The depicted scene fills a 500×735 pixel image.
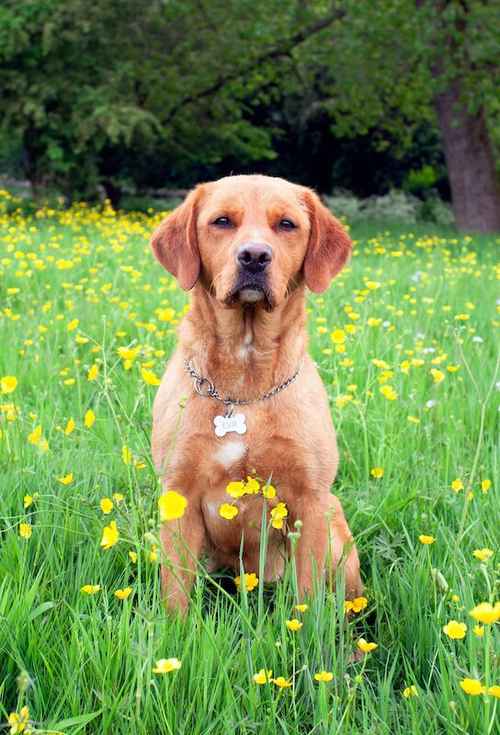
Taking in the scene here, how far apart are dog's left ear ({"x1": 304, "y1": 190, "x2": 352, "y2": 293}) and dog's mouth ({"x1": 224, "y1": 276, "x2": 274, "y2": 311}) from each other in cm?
25

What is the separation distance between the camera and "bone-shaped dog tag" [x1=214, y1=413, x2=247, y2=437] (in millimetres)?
2488

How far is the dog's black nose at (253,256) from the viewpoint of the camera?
2573 millimetres

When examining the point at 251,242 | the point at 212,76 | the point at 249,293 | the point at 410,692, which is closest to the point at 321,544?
→ the point at 410,692

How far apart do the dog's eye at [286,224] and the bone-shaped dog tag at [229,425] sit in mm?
721

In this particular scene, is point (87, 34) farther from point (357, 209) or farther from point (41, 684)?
point (41, 684)

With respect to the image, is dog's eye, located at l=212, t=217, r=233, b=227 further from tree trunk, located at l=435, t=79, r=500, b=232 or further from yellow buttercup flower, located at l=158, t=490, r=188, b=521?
tree trunk, located at l=435, t=79, r=500, b=232

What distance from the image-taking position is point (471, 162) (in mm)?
13617

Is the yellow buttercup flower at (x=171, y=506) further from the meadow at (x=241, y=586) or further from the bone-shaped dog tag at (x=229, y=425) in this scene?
the bone-shaped dog tag at (x=229, y=425)

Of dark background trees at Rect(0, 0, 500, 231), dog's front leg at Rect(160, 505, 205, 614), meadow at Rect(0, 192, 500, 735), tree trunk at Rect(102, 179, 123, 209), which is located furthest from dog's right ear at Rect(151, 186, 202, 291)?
tree trunk at Rect(102, 179, 123, 209)

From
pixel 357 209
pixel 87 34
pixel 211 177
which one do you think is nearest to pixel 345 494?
pixel 87 34

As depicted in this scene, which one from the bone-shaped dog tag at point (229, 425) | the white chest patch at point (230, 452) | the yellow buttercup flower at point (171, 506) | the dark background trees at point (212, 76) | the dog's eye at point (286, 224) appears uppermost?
the dark background trees at point (212, 76)

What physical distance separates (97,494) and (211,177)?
20821mm

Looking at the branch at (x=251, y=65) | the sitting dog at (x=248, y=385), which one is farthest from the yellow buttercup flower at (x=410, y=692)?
the branch at (x=251, y=65)

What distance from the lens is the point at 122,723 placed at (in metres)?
1.75
